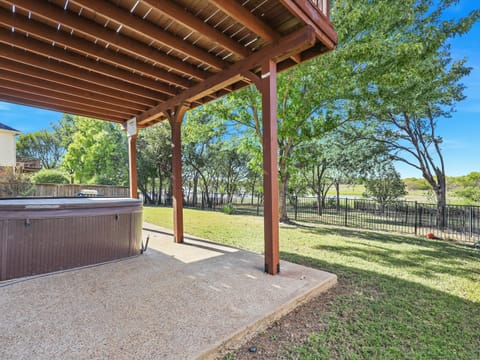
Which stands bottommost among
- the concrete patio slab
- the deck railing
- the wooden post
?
the concrete patio slab

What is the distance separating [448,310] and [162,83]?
5056 millimetres

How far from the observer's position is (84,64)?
10.9ft

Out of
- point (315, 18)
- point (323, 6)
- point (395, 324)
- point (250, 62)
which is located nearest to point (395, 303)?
point (395, 324)

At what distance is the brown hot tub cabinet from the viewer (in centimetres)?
263

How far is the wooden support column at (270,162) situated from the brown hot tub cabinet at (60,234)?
7.05 ft

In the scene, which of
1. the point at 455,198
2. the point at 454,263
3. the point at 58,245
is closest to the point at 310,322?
the point at 58,245

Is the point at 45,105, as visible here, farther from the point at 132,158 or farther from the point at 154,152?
Result: the point at 154,152

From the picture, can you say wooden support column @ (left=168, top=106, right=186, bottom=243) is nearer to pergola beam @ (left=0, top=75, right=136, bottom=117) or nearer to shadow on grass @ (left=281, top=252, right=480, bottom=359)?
pergola beam @ (left=0, top=75, right=136, bottom=117)

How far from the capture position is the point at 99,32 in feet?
8.94

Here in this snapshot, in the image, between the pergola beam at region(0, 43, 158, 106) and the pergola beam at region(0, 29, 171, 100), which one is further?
the pergola beam at region(0, 43, 158, 106)

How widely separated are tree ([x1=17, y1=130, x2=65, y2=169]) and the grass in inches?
1101

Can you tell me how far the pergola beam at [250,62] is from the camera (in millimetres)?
2604

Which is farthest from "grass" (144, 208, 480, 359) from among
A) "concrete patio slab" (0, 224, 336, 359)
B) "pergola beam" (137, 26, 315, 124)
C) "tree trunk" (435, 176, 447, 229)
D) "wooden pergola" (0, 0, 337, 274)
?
"tree trunk" (435, 176, 447, 229)

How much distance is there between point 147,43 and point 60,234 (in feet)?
8.87
